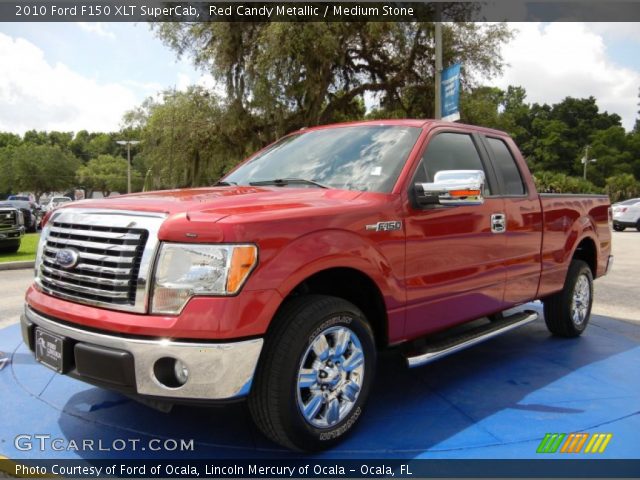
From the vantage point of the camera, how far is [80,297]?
2.89 m

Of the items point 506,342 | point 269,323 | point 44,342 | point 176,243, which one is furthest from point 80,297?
point 506,342

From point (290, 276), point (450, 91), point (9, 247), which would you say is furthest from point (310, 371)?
point (9, 247)

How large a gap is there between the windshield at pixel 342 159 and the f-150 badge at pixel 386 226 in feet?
0.76

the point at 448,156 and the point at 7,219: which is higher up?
the point at 448,156

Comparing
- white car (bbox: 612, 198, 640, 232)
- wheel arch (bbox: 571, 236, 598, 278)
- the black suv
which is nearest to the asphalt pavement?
wheel arch (bbox: 571, 236, 598, 278)

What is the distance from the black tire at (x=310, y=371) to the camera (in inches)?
107

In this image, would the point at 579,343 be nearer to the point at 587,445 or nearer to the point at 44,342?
the point at 587,445

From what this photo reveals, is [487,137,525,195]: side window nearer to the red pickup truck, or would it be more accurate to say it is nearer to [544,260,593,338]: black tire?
the red pickup truck

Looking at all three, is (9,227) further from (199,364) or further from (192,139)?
(199,364)

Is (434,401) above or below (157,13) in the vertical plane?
below

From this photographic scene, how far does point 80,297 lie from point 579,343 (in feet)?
14.9

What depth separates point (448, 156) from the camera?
4.07m

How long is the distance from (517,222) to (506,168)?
1.75ft

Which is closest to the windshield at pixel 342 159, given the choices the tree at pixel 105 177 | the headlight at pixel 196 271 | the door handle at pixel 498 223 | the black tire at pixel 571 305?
the door handle at pixel 498 223
